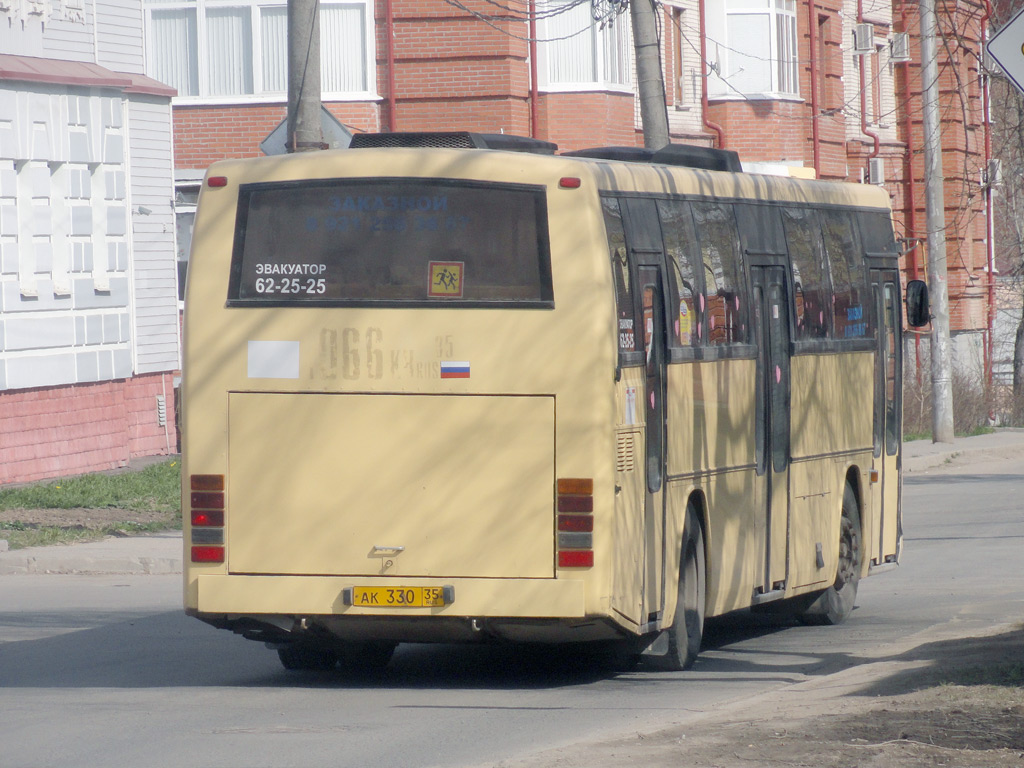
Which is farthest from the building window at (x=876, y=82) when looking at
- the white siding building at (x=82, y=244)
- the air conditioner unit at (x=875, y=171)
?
the white siding building at (x=82, y=244)

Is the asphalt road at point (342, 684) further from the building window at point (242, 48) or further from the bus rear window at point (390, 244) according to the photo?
the building window at point (242, 48)

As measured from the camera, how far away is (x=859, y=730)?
742 cm

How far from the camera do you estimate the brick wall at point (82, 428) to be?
2220 centimetres

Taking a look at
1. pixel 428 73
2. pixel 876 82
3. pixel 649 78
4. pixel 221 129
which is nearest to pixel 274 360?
pixel 649 78

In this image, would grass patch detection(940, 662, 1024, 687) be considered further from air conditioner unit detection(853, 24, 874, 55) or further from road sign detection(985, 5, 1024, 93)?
air conditioner unit detection(853, 24, 874, 55)

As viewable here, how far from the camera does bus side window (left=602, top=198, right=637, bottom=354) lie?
9.45 metres

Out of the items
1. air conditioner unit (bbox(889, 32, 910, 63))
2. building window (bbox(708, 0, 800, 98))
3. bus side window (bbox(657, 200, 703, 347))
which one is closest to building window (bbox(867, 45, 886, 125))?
air conditioner unit (bbox(889, 32, 910, 63))

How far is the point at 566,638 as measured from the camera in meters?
9.36

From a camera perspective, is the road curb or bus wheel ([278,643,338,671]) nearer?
bus wheel ([278,643,338,671])

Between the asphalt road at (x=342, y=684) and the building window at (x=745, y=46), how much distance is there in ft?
64.2

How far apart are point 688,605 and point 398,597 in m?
2.07

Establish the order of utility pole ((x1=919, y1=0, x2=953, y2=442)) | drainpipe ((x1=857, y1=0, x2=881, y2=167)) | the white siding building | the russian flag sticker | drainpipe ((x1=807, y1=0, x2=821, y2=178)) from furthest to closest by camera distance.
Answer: drainpipe ((x1=857, y1=0, x2=881, y2=167)), drainpipe ((x1=807, y1=0, x2=821, y2=178)), utility pole ((x1=919, y1=0, x2=953, y2=442)), the white siding building, the russian flag sticker

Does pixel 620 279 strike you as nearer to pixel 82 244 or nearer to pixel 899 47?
pixel 82 244

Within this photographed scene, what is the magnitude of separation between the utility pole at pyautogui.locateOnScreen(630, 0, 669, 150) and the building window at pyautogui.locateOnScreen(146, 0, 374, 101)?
10.7 m
